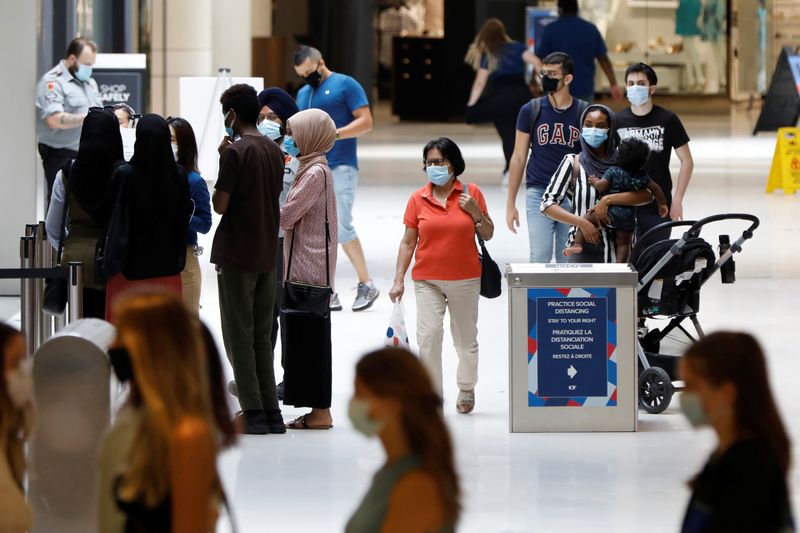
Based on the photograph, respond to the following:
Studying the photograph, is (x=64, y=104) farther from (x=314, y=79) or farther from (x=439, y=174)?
(x=439, y=174)

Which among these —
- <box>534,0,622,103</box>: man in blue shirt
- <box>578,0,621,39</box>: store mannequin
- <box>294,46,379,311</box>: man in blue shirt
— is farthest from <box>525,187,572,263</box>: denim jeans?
<box>578,0,621,39</box>: store mannequin

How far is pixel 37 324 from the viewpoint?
26.3ft

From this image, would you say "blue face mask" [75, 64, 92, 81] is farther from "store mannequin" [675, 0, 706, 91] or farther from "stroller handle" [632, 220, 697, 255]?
"store mannequin" [675, 0, 706, 91]

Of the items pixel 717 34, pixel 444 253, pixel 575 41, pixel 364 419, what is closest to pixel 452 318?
pixel 444 253

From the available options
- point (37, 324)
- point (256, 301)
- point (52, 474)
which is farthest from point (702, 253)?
point (52, 474)

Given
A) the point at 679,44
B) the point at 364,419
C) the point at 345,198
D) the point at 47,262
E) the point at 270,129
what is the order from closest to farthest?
the point at 364,419 → the point at 270,129 → the point at 47,262 → the point at 345,198 → the point at 679,44

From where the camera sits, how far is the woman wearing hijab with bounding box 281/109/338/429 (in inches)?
316

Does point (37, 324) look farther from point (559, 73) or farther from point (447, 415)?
point (559, 73)

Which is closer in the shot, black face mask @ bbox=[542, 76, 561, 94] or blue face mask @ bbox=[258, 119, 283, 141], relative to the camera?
blue face mask @ bbox=[258, 119, 283, 141]

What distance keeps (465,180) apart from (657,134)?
12070 mm

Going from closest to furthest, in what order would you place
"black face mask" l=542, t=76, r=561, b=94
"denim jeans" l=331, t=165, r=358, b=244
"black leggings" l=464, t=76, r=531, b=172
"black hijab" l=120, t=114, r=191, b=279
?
"black hijab" l=120, t=114, r=191, b=279
"black face mask" l=542, t=76, r=561, b=94
"denim jeans" l=331, t=165, r=358, b=244
"black leggings" l=464, t=76, r=531, b=172

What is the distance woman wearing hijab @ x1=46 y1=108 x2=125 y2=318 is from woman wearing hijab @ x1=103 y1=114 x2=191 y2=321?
17 centimetres

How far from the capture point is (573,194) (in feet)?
29.9


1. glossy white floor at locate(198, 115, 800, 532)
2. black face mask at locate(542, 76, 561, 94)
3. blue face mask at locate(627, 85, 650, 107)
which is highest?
black face mask at locate(542, 76, 561, 94)
